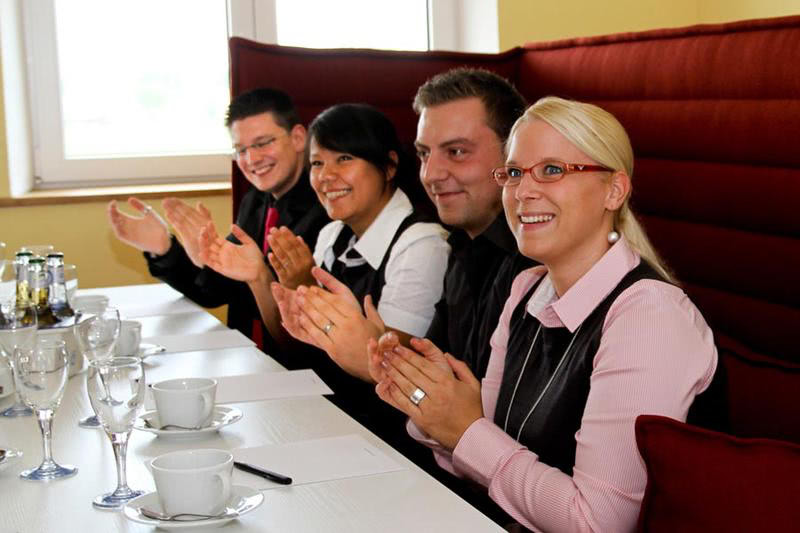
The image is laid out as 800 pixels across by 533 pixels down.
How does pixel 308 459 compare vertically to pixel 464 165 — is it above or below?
below

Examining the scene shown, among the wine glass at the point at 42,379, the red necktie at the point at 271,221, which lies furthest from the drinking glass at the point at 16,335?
the red necktie at the point at 271,221

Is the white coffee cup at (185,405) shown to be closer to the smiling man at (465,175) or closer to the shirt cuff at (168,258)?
the smiling man at (465,175)

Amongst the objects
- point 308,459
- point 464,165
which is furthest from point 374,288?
point 308,459

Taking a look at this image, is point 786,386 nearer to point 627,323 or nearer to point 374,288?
point 627,323

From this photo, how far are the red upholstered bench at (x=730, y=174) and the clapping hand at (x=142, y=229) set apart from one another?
123cm

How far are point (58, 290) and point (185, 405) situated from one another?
0.66 meters

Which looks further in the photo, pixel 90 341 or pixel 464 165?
pixel 464 165

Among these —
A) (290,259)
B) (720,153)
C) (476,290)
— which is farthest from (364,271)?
(720,153)

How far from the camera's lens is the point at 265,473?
47.7 inches

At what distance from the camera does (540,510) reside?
1317 mm

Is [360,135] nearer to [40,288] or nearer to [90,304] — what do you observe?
[90,304]

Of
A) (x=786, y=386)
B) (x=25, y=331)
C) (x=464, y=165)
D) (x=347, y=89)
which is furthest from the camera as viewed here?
(x=347, y=89)

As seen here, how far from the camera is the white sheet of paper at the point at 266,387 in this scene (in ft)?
5.28

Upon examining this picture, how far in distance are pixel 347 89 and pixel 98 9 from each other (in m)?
1.31
